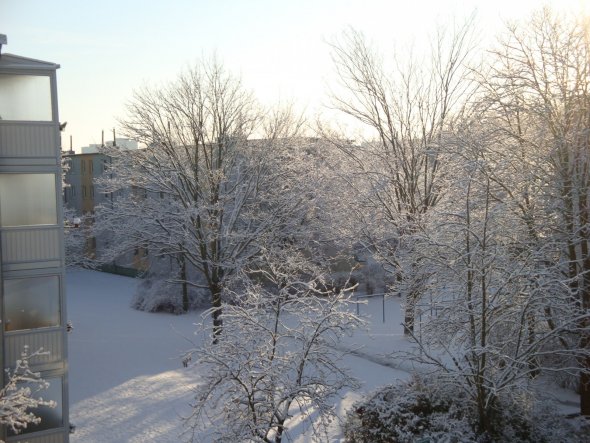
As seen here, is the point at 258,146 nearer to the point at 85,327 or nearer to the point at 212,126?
the point at 212,126

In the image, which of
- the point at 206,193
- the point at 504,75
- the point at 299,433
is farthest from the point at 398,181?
the point at 299,433

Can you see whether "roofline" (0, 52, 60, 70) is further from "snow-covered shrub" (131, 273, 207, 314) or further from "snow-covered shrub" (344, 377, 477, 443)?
"snow-covered shrub" (131, 273, 207, 314)

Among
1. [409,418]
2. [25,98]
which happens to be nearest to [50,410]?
[25,98]

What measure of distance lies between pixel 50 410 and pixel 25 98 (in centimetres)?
587

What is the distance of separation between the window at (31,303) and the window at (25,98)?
3031 mm

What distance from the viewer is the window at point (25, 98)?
11.2m

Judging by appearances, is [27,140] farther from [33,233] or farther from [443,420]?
[443,420]

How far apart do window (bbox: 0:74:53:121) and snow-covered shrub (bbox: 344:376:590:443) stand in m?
8.22

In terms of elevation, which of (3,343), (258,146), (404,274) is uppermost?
(258,146)

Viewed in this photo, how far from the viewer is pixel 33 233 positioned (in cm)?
1146

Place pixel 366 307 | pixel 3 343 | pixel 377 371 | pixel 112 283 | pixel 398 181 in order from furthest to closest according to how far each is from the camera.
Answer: pixel 112 283
pixel 366 307
pixel 398 181
pixel 377 371
pixel 3 343

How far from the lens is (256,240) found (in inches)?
803

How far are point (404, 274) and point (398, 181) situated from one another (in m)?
7.30

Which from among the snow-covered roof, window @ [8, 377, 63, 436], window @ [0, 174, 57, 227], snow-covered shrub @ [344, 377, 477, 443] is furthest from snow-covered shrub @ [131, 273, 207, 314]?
snow-covered shrub @ [344, 377, 477, 443]
